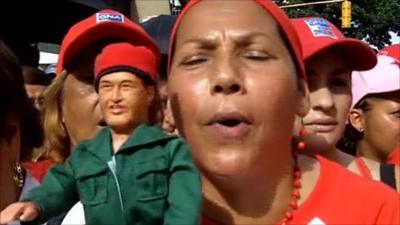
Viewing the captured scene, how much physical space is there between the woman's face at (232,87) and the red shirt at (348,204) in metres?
0.17

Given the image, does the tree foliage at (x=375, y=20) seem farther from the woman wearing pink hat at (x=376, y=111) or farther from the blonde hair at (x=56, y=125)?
the blonde hair at (x=56, y=125)

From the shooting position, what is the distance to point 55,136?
309 cm

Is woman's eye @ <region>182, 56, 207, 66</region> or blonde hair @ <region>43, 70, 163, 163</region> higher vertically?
woman's eye @ <region>182, 56, 207, 66</region>

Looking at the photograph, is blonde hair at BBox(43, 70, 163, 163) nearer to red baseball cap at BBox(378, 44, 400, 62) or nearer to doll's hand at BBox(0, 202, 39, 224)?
doll's hand at BBox(0, 202, 39, 224)

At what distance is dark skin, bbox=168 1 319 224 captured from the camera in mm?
2010

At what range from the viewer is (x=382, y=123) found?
3973 mm

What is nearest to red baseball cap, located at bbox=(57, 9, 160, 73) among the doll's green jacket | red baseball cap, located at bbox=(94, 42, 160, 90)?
red baseball cap, located at bbox=(94, 42, 160, 90)

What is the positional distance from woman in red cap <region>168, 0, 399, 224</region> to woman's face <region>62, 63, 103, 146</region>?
69 cm

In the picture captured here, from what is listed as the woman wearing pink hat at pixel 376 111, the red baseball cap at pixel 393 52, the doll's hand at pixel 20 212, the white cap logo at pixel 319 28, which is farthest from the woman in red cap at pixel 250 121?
the red baseball cap at pixel 393 52

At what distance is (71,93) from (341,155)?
1033 millimetres

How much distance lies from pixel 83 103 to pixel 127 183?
0.71 meters

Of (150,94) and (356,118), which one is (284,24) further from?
(356,118)

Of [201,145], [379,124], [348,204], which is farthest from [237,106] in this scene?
[379,124]

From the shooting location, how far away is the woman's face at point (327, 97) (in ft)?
9.35
